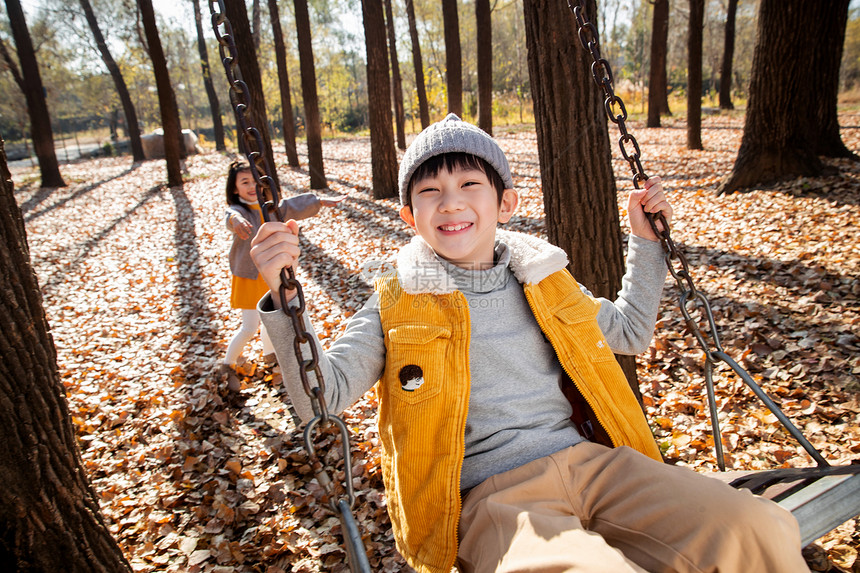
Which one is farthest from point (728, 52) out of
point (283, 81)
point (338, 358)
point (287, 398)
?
point (338, 358)

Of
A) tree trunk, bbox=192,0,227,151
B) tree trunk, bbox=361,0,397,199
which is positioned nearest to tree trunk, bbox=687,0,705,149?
tree trunk, bbox=361,0,397,199

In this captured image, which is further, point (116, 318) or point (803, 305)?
point (116, 318)

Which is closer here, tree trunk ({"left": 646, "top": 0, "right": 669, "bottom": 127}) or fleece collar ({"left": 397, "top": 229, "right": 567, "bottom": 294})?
fleece collar ({"left": 397, "top": 229, "right": 567, "bottom": 294})

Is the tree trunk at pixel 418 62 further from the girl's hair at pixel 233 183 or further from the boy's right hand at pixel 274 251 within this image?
the boy's right hand at pixel 274 251

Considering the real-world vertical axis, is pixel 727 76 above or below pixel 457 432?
above

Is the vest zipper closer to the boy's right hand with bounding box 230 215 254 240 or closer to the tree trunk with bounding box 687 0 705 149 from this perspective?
the boy's right hand with bounding box 230 215 254 240

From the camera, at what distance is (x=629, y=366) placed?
2.87 m

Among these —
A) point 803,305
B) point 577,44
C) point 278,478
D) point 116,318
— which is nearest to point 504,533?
point 278,478

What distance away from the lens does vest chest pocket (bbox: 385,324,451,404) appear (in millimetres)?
1683

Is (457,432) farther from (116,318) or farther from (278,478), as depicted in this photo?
(116,318)

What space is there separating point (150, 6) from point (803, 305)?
13235 mm

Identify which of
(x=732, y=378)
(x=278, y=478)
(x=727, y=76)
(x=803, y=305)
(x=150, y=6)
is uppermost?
(x=150, y=6)

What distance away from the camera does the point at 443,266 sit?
194cm

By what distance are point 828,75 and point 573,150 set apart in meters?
5.44
